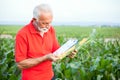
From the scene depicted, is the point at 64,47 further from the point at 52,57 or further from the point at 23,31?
the point at 23,31

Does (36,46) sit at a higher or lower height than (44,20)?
lower

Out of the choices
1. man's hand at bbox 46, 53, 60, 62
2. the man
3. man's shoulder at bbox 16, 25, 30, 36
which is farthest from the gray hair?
man's hand at bbox 46, 53, 60, 62

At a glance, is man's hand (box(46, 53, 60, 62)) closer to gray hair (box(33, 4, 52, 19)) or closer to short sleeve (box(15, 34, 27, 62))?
short sleeve (box(15, 34, 27, 62))

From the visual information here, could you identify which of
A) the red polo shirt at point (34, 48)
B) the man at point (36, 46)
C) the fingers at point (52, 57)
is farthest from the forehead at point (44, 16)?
the fingers at point (52, 57)

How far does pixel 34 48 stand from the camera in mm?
2432

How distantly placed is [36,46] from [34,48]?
0.07 ft

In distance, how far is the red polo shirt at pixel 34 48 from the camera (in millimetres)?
2381

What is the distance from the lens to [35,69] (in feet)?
8.21

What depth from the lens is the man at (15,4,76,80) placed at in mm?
2340

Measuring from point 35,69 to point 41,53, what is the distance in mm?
129

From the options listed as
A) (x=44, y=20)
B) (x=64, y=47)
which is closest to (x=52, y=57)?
(x=64, y=47)

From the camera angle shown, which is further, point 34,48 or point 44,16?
point 34,48

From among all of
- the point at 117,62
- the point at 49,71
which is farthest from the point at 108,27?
the point at 49,71

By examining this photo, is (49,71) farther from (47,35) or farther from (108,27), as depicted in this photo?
(108,27)
